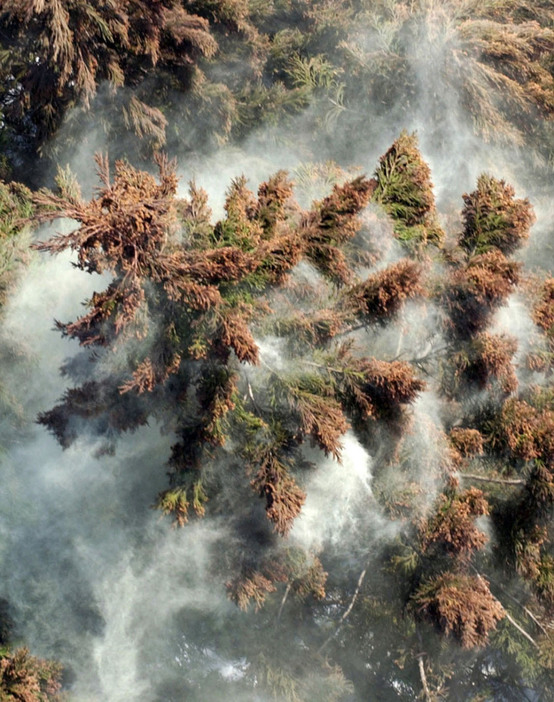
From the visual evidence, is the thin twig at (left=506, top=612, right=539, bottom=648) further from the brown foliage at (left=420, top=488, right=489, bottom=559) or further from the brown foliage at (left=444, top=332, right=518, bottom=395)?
the brown foliage at (left=444, top=332, right=518, bottom=395)

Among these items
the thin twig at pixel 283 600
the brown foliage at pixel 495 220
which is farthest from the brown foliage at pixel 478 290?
the thin twig at pixel 283 600

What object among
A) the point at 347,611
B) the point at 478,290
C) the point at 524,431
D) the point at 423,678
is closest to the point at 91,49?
the point at 478,290

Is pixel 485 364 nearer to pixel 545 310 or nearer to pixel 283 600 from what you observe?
pixel 545 310

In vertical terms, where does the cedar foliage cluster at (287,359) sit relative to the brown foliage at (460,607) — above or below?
above

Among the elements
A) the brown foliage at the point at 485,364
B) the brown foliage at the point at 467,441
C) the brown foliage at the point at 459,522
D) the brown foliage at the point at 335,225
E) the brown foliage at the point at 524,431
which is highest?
the brown foliage at the point at 335,225

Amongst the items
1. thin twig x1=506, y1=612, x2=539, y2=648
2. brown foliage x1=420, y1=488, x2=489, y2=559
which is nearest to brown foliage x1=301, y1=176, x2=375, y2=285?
brown foliage x1=420, y1=488, x2=489, y2=559

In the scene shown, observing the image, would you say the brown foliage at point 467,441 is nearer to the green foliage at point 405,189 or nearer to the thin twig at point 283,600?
the green foliage at point 405,189

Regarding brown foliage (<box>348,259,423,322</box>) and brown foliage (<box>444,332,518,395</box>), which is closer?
brown foliage (<box>348,259,423,322</box>)

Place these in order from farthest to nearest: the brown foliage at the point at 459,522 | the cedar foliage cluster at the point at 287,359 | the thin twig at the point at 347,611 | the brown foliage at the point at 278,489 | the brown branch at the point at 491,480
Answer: the thin twig at the point at 347,611
the brown branch at the point at 491,480
the brown foliage at the point at 459,522
the brown foliage at the point at 278,489
the cedar foliage cluster at the point at 287,359
